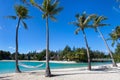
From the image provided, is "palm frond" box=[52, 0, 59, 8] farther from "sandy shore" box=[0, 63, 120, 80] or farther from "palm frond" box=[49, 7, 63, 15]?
"sandy shore" box=[0, 63, 120, 80]

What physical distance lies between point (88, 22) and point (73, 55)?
47.5 meters

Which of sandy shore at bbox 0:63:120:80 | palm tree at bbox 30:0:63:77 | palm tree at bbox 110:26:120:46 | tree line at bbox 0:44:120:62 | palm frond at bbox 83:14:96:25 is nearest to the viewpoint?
sandy shore at bbox 0:63:120:80

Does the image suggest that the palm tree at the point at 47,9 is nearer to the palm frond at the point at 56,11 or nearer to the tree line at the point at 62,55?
the palm frond at the point at 56,11

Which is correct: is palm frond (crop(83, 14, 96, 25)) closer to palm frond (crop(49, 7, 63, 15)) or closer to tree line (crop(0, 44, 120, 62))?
palm frond (crop(49, 7, 63, 15))

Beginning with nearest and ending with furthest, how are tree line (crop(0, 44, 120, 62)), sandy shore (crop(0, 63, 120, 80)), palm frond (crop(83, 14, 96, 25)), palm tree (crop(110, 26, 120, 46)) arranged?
1. sandy shore (crop(0, 63, 120, 80))
2. palm frond (crop(83, 14, 96, 25))
3. palm tree (crop(110, 26, 120, 46))
4. tree line (crop(0, 44, 120, 62))

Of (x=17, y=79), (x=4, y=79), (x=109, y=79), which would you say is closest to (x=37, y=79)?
(x=17, y=79)

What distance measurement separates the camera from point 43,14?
15.7 m

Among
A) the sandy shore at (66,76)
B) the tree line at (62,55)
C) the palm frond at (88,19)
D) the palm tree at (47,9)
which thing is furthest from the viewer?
the tree line at (62,55)

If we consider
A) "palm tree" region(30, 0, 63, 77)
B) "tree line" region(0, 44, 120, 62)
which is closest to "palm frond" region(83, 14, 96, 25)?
"palm tree" region(30, 0, 63, 77)

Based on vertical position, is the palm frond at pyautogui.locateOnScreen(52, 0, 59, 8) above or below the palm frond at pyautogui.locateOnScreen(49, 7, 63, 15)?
above

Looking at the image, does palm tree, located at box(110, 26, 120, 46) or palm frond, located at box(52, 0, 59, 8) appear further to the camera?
palm tree, located at box(110, 26, 120, 46)

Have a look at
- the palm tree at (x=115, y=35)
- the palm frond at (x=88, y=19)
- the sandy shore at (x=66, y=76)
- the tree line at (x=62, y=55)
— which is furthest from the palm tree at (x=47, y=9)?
the tree line at (x=62, y=55)

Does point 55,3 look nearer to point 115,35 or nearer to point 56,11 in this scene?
point 56,11

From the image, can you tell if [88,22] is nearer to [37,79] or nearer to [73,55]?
[37,79]
